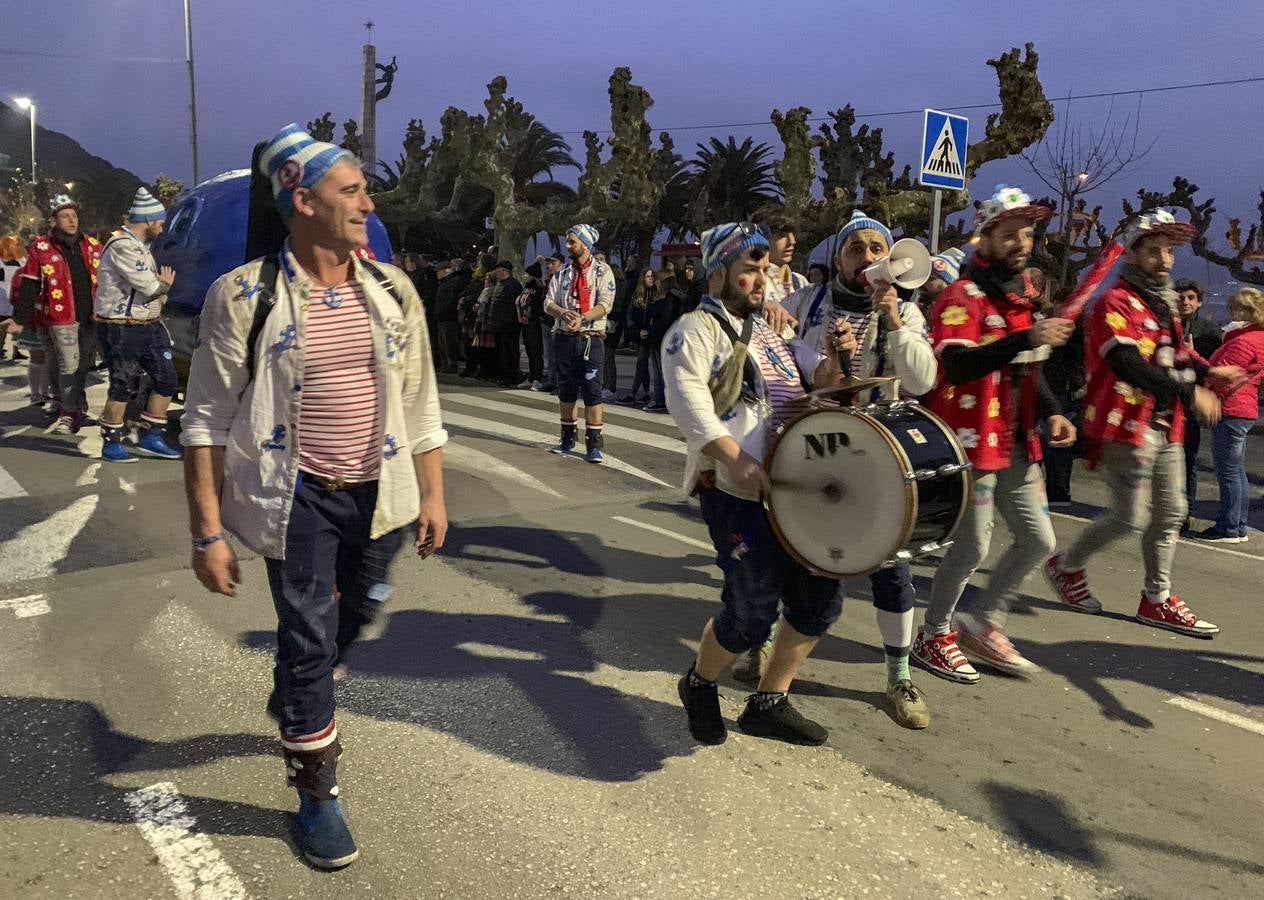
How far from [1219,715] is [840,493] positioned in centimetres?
225

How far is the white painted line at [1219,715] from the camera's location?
3.92 metres

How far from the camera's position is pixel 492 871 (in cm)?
271

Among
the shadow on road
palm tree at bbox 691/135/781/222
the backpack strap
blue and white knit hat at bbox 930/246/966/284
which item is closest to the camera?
the backpack strap

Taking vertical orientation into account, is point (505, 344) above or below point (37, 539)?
above

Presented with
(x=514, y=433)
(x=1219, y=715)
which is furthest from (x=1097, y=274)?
(x=514, y=433)

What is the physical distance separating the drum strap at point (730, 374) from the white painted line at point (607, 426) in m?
6.08

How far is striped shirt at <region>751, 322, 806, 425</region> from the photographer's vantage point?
3.30 meters

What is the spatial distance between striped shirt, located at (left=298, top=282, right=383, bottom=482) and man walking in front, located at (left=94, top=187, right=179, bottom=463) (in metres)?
5.73

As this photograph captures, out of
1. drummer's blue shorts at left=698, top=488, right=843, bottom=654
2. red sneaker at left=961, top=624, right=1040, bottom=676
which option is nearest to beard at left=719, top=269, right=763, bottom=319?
drummer's blue shorts at left=698, top=488, right=843, bottom=654

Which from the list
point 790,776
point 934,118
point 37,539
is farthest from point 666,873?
point 934,118

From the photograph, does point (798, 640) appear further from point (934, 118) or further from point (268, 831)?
point (934, 118)

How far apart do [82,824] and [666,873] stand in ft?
5.58

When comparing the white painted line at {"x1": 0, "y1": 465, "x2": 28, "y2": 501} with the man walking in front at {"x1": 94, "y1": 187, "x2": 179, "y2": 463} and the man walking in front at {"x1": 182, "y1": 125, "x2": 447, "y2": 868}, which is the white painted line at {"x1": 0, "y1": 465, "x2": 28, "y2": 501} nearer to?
the man walking in front at {"x1": 94, "y1": 187, "x2": 179, "y2": 463}

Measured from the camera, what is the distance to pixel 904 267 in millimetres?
3488
